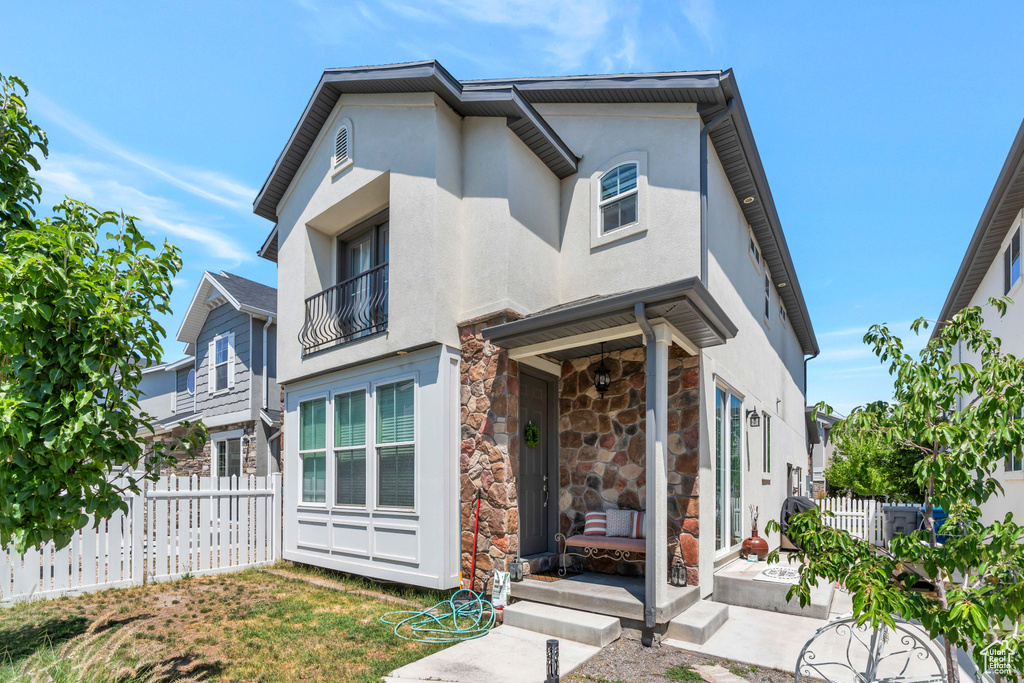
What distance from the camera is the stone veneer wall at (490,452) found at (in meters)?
6.98

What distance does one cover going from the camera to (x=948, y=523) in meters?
3.24

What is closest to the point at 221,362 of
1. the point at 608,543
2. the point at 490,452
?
the point at 490,452

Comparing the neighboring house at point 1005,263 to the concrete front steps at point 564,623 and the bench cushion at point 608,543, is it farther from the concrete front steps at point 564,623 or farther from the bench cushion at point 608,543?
the concrete front steps at point 564,623

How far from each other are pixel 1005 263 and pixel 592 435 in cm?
1018

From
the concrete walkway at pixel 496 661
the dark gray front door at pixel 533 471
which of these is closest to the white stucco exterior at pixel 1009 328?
the dark gray front door at pixel 533 471

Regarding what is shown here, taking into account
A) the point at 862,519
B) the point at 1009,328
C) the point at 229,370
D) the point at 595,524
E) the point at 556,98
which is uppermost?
the point at 556,98

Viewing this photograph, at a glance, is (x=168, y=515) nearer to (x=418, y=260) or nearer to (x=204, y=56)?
(x=418, y=260)

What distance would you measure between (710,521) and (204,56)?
8822 mm

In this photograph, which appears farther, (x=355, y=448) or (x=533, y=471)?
(x=355, y=448)

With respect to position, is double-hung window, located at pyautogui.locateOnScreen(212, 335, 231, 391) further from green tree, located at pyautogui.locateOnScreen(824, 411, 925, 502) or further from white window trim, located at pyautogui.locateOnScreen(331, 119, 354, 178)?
green tree, located at pyautogui.locateOnScreen(824, 411, 925, 502)

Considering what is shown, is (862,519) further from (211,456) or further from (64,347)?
(211,456)

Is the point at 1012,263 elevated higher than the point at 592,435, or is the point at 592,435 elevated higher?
the point at 1012,263

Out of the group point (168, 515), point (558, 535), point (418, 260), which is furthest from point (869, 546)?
point (168, 515)

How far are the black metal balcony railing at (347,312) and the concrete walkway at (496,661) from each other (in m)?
4.37
